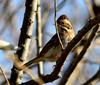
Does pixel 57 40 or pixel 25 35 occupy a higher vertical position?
pixel 25 35

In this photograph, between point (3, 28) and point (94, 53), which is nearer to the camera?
point (94, 53)

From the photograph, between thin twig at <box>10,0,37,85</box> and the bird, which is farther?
the bird

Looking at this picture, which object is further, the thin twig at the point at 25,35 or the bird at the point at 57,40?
the bird at the point at 57,40

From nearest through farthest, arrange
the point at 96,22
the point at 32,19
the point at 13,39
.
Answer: the point at 96,22
the point at 32,19
the point at 13,39

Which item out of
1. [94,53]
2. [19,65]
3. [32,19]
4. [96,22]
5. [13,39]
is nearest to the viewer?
[96,22]

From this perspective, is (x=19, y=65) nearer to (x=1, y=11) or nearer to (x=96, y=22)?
(x=96, y=22)

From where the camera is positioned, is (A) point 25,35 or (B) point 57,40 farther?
(B) point 57,40

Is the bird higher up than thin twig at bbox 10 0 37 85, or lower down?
lower down

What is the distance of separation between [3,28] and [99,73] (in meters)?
1.93

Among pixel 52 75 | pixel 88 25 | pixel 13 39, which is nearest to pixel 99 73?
pixel 52 75

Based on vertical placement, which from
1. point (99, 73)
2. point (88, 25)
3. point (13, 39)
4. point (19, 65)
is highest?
point (88, 25)

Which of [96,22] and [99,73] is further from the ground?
[96,22]

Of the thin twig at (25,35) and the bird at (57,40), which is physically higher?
the thin twig at (25,35)

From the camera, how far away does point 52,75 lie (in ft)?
7.84
